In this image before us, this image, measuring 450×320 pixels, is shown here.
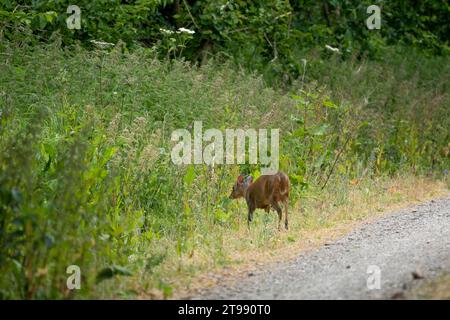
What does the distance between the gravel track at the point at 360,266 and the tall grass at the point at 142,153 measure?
681 mm

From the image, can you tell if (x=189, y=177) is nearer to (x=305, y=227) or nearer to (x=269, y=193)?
(x=269, y=193)

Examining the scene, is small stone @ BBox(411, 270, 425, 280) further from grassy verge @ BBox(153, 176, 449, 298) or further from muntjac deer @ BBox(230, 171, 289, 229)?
muntjac deer @ BBox(230, 171, 289, 229)

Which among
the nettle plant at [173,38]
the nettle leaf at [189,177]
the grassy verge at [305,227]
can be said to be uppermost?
the nettle plant at [173,38]

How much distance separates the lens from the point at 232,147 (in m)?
11.4

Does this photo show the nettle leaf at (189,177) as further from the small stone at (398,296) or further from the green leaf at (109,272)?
the small stone at (398,296)

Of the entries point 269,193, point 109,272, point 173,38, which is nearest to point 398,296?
point 109,272

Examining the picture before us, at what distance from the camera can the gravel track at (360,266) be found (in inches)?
274

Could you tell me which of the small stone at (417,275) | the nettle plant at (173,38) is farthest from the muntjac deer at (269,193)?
the nettle plant at (173,38)

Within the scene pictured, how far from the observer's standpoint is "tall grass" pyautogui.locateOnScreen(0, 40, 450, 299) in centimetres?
696

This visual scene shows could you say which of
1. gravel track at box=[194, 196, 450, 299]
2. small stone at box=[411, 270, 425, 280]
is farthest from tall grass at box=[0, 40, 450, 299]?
small stone at box=[411, 270, 425, 280]

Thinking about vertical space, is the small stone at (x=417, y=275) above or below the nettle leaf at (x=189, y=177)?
below

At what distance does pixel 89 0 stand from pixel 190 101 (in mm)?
3374

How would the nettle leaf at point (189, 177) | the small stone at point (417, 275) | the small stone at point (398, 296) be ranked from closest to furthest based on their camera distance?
the small stone at point (398, 296) → the small stone at point (417, 275) → the nettle leaf at point (189, 177)
